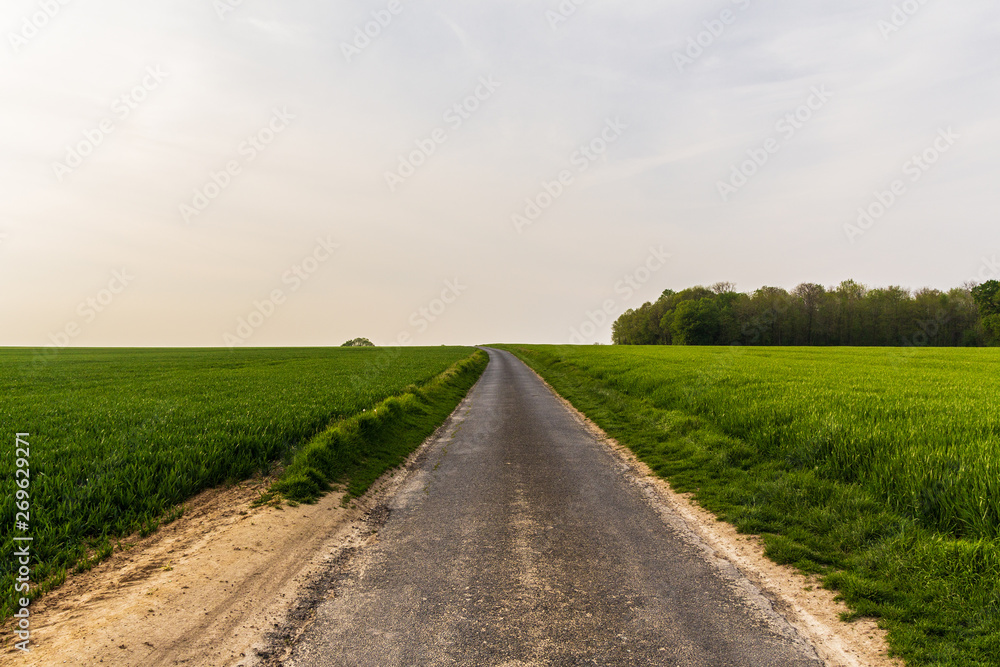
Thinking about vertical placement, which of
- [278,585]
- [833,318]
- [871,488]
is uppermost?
[833,318]

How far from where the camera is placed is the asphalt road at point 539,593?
3832 millimetres

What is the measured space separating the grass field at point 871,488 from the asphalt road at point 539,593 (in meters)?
1.22

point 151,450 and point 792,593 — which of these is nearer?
point 792,593

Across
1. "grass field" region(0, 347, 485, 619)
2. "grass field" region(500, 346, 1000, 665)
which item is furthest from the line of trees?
"grass field" region(0, 347, 485, 619)

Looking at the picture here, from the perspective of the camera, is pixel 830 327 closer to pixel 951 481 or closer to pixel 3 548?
pixel 951 481

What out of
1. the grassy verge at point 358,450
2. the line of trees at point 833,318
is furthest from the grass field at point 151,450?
the line of trees at point 833,318

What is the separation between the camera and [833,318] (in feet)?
360

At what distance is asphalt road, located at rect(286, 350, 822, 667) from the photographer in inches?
151

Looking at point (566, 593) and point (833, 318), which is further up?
point (833, 318)

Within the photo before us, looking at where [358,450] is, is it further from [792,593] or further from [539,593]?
[792,593]

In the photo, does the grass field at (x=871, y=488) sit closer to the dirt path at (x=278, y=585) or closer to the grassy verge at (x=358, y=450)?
the dirt path at (x=278, y=585)

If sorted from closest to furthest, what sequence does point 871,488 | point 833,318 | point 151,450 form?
point 871,488 < point 151,450 < point 833,318

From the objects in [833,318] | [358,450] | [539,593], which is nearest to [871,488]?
[539,593]

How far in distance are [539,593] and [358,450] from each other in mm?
7192
